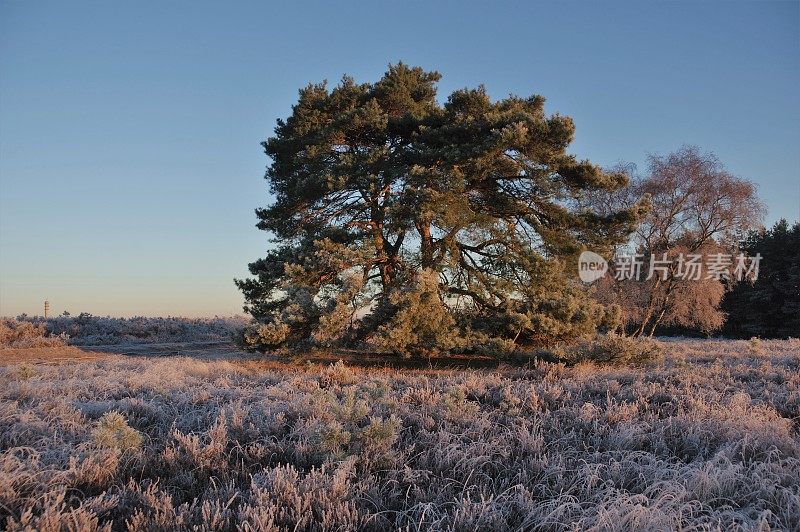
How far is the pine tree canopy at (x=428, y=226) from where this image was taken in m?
14.8

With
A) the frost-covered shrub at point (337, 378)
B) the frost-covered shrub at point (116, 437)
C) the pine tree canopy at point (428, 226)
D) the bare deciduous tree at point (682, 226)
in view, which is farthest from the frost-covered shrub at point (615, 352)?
the bare deciduous tree at point (682, 226)

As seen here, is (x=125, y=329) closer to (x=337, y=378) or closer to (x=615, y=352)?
(x=337, y=378)

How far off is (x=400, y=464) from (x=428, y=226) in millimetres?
13642

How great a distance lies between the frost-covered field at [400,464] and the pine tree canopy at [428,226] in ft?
26.8

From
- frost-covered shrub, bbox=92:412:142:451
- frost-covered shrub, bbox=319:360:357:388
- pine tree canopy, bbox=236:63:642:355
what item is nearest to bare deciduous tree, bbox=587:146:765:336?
pine tree canopy, bbox=236:63:642:355

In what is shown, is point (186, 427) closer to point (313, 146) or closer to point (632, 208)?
point (313, 146)

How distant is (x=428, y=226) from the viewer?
17.4 metres

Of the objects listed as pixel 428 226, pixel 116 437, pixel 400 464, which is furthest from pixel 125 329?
pixel 400 464

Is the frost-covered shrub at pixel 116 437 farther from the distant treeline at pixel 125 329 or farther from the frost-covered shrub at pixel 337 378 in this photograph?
the distant treeline at pixel 125 329

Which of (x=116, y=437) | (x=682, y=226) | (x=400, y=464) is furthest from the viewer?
(x=682, y=226)

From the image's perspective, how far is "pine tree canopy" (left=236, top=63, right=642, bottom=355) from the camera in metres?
14.8

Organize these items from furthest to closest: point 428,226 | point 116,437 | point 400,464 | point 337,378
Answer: point 428,226 → point 337,378 → point 116,437 → point 400,464

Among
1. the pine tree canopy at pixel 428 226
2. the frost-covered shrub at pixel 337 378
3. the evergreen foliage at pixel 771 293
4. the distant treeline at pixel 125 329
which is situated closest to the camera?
the frost-covered shrub at pixel 337 378

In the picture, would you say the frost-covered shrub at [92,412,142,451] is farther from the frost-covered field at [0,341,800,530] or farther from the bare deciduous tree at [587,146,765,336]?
the bare deciduous tree at [587,146,765,336]
